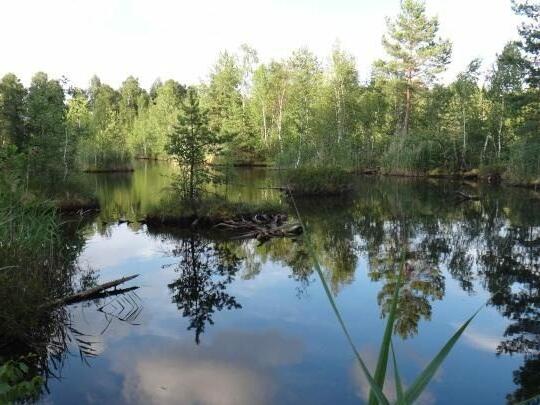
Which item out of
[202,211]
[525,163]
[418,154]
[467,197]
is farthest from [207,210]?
[418,154]

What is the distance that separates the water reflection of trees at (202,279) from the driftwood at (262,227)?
4.62 ft

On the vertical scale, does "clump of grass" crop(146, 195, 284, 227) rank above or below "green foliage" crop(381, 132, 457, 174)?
below

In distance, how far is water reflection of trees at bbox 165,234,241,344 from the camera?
30.0 feet

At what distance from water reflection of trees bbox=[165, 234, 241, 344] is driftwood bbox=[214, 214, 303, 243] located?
4.62 feet

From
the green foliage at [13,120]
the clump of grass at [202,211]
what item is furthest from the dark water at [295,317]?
the green foliage at [13,120]

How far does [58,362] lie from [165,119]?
67.3 metres

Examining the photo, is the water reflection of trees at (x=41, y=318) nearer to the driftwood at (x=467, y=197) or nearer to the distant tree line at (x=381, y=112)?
the distant tree line at (x=381, y=112)

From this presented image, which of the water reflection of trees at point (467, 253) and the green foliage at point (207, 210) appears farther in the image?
the green foliage at point (207, 210)

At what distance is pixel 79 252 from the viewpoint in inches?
534

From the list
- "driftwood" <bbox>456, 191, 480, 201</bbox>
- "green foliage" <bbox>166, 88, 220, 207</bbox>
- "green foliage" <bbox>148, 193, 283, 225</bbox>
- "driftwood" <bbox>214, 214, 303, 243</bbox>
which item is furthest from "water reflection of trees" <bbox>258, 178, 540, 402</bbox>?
"green foliage" <bbox>166, 88, 220, 207</bbox>

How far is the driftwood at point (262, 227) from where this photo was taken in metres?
15.8

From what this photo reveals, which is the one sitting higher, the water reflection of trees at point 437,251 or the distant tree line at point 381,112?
the distant tree line at point 381,112

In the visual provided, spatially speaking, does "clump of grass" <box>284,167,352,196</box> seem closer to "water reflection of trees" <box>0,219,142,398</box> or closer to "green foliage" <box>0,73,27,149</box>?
"green foliage" <box>0,73,27,149</box>

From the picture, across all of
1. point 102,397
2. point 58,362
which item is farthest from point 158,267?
point 102,397
